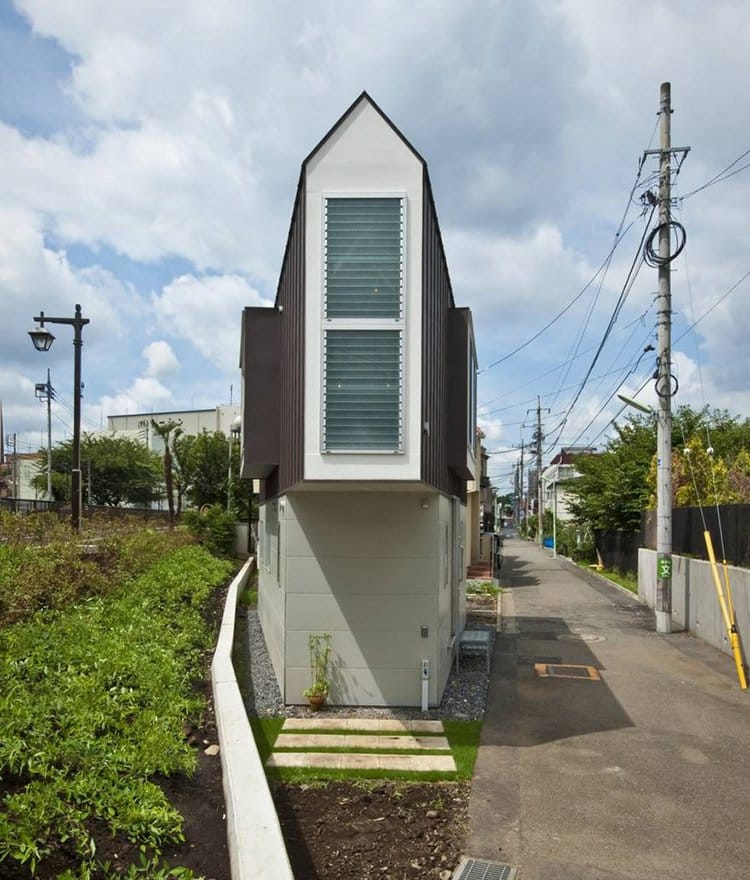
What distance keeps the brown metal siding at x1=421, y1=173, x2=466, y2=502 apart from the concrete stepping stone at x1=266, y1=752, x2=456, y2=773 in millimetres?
2599

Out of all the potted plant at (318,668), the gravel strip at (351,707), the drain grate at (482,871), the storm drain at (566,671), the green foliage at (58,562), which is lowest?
the storm drain at (566,671)

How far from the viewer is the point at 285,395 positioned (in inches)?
379

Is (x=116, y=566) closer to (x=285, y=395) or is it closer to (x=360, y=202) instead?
(x=285, y=395)

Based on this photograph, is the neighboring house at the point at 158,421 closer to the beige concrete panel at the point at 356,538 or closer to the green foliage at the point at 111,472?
the green foliage at the point at 111,472

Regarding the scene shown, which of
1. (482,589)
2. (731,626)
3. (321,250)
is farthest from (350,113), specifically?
(482,589)

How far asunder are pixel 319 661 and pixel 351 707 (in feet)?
2.16

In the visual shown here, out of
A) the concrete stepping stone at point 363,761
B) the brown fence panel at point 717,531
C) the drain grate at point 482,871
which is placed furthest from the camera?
the brown fence panel at point 717,531

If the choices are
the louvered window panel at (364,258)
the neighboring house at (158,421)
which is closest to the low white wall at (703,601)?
the louvered window panel at (364,258)

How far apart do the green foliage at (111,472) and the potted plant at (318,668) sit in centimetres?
5047

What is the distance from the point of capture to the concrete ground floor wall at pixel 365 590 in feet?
31.4

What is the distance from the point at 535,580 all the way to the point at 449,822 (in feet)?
74.0

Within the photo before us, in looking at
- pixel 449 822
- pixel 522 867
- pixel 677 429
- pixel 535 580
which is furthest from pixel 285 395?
pixel 677 429

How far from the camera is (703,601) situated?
15.0 metres

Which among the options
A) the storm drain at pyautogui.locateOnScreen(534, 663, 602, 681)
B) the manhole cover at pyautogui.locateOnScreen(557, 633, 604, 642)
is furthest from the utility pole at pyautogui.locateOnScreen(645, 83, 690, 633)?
the storm drain at pyautogui.locateOnScreen(534, 663, 602, 681)
